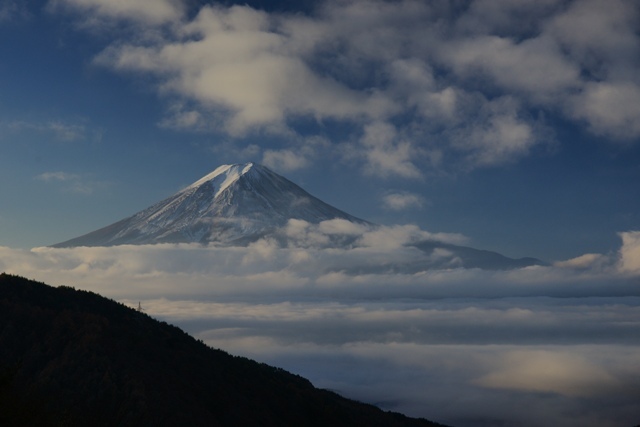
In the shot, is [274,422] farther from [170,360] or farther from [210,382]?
[170,360]

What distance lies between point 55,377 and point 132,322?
34176 mm

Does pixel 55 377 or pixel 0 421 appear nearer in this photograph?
pixel 0 421

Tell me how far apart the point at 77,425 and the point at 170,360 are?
136 feet

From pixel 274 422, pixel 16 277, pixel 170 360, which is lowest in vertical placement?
pixel 274 422

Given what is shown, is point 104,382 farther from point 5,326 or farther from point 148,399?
point 5,326

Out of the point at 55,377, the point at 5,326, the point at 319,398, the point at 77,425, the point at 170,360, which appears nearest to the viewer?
the point at 77,425

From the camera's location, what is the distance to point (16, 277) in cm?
14075

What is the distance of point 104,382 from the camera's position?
379ft

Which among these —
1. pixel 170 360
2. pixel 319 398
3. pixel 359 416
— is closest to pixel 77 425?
pixel 170 360

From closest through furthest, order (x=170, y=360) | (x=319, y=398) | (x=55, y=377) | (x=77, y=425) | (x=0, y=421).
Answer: (x=0, y=421)
(x=77, y=425)
(x=55, y=377)
(x=170, y=360)
(x=319, y=398)

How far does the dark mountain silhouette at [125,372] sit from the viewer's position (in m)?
110

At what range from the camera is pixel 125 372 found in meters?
122

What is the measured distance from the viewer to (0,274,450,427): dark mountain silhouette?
110375 mm

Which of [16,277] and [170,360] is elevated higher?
[16,277]
